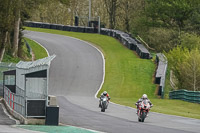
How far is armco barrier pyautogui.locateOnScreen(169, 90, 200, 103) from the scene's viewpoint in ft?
125

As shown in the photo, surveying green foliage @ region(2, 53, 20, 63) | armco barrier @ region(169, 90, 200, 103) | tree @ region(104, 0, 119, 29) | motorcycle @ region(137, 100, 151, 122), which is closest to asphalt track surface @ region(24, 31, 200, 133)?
motorcycle @ region(137, 100, 151, 122)

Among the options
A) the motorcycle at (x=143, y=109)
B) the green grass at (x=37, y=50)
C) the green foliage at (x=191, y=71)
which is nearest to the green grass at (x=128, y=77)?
the green foliage at (x=191, y=71)

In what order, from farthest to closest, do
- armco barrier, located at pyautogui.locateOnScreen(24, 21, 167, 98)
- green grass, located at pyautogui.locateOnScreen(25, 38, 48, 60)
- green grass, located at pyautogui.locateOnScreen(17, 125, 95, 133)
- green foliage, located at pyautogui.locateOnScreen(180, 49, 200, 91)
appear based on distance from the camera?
green grass, located at pyautogui.locateOnScreen(25, 38, 48, 60) < armco barrier, located at pyautogui.locateOnScreen(24, 21, 167, 98) < green foliage, located at pyautogui.locateOnScreen(180, 49, 200, 91) < green grass, located at pyautogui.locateOnScreen(17, 125, 95, 133)

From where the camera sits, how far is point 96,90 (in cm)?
4366

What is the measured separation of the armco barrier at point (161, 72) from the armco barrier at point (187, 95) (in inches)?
50.2

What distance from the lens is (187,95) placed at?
129 feet

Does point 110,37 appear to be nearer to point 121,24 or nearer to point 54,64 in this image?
point 54,64

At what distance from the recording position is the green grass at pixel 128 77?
3724cm

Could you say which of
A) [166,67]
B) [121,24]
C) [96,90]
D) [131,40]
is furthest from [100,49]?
[121,24]

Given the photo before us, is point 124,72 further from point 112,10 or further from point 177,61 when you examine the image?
point 112,10

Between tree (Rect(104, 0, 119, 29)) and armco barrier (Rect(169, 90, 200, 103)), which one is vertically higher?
tree (Rect(104, 0, 119, 29))

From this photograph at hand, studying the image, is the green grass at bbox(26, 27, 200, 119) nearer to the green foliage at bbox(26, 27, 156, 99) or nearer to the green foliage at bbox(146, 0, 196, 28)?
the green foliage at bbox(26, 27, 156, 99)

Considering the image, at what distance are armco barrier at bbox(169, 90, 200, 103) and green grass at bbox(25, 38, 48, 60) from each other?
18.9 m

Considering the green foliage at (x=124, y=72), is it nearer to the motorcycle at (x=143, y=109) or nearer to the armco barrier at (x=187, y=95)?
the armco barrier at (x=187, y=95)
